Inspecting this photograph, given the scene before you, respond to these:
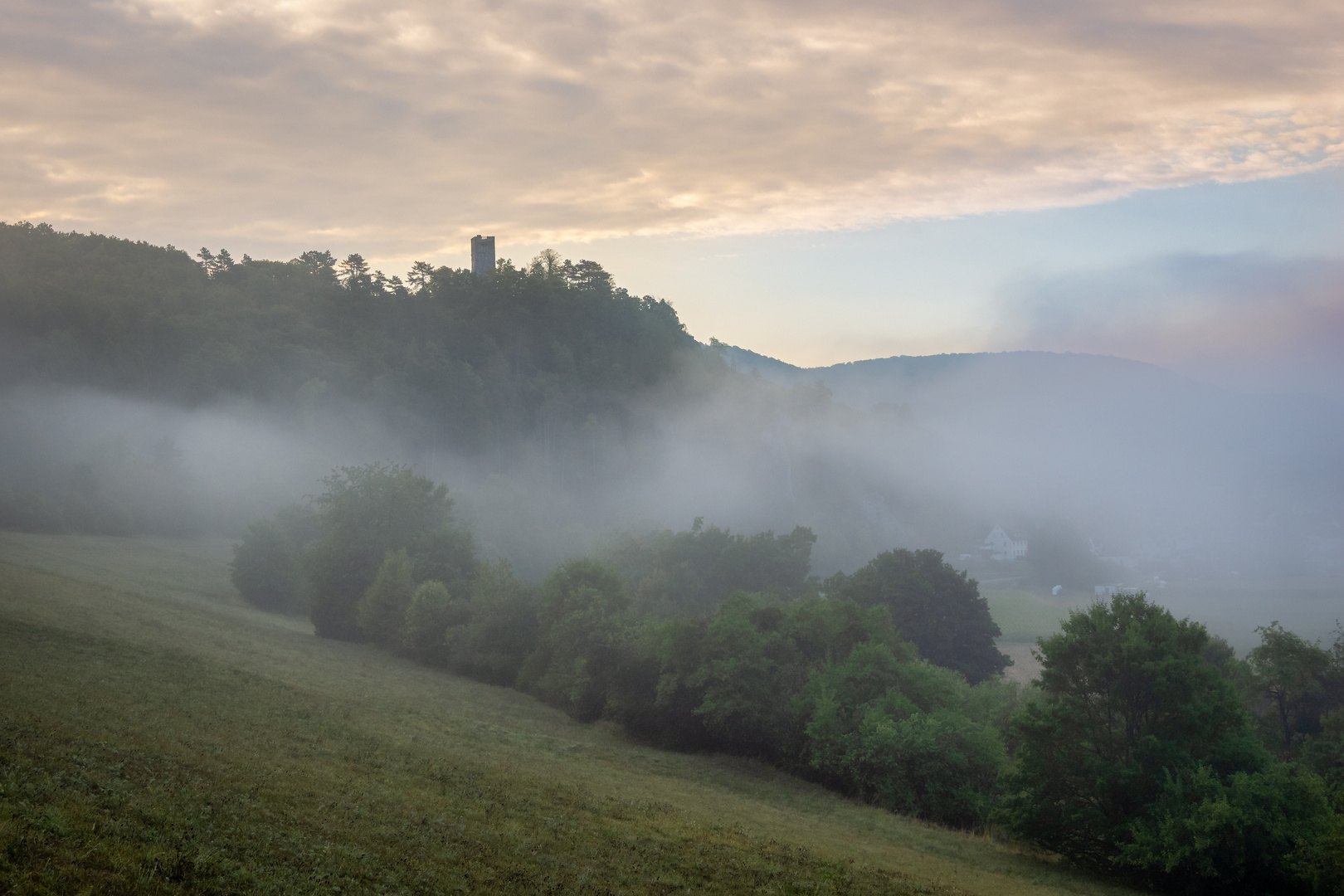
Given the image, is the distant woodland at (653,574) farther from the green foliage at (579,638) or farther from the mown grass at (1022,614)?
the mown grass at (1022,614)

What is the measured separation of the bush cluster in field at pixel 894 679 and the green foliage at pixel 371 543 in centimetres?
16

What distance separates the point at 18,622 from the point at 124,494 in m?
58.0

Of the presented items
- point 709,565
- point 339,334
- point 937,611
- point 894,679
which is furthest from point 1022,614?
point 339,334

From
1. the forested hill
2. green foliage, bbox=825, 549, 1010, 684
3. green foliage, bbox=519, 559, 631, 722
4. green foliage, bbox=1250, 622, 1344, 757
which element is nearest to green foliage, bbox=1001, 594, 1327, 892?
green foliage, bbox=1250, 622, 1344, 757

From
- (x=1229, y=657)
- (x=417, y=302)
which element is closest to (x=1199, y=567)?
(x=1229, y=657)

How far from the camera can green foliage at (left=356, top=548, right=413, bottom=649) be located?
51.9 meters

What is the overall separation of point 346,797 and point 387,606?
37397 mm

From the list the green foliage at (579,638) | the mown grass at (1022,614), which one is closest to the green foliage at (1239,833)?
the green foliage at (579,638)

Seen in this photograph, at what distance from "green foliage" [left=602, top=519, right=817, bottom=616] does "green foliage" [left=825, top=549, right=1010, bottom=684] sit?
19.3ft

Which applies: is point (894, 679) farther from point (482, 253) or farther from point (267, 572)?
point (482, 253)

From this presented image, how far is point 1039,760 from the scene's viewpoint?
24531mm

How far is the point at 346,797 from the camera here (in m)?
16.9

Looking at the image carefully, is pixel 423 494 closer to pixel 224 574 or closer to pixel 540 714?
pixel 224 574

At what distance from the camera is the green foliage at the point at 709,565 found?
208ft
